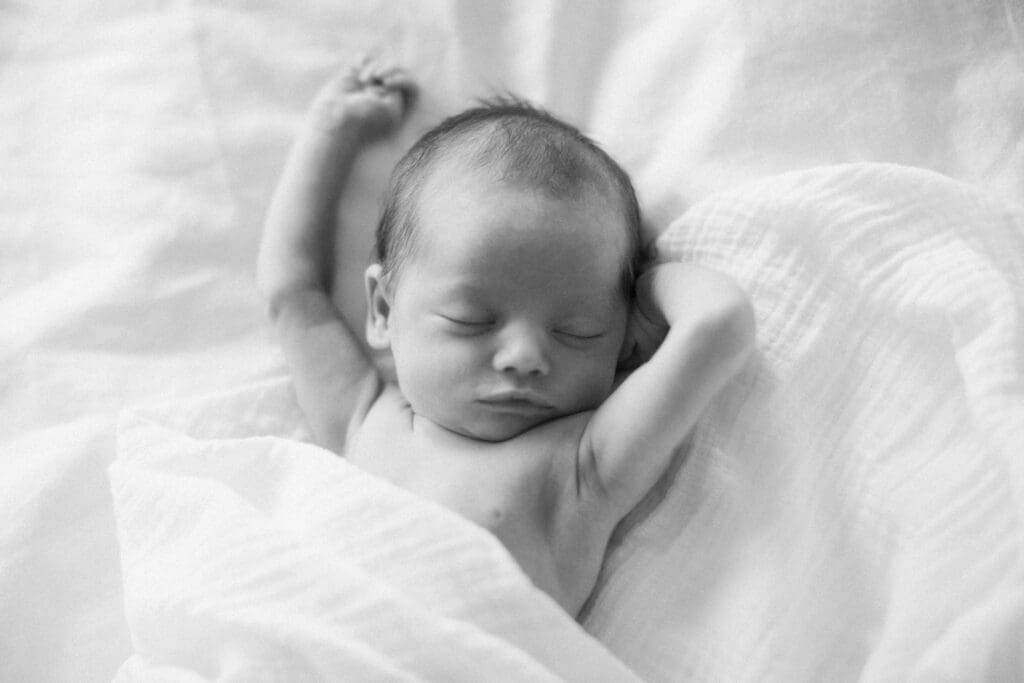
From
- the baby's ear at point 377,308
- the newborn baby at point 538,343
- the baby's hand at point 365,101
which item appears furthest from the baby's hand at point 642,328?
the baby's hand at point 365,101

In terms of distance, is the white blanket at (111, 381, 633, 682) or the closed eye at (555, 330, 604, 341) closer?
the white blanket at (111, 381, 633, 682)

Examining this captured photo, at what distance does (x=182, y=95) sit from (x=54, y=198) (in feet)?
0.73

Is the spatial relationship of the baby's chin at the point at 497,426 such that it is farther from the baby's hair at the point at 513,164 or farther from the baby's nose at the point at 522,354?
the baby's hair at the point at 513,164

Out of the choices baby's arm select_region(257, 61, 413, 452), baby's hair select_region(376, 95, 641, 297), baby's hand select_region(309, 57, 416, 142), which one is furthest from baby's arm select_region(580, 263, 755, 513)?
baby's hand select_region(309, 57, 416, 142)

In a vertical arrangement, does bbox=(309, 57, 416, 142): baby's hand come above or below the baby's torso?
above

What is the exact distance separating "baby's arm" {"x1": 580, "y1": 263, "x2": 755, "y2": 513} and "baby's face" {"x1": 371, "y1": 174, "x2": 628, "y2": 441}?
6 centimetres

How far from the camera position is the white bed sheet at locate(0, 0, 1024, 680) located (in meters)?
1.13

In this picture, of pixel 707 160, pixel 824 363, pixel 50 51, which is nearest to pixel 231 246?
pixel 50 51

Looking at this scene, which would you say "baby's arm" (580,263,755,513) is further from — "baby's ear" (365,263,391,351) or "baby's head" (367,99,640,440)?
"baby's ear" (365,263,391,351)

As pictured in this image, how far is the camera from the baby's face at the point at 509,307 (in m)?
1.01

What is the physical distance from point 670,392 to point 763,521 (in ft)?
0.55

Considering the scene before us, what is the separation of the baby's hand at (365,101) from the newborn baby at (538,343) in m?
0.21

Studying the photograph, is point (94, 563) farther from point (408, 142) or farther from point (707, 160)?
point (707, 160)

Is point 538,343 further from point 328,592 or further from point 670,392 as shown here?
point 328,592
